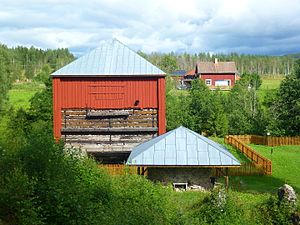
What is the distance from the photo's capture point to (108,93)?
87.2 ft

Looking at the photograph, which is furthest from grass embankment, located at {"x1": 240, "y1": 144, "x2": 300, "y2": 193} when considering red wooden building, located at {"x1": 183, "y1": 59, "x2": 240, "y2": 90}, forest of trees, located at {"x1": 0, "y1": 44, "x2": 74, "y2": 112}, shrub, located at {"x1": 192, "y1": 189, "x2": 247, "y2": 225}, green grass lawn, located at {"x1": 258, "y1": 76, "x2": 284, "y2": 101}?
forest of trees, located at {"x1": 0, "y1": 44, "x2": 74, "y2": 112}

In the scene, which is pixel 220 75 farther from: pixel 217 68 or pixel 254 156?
pixel 254 156

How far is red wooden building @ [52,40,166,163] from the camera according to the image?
87.1 feet

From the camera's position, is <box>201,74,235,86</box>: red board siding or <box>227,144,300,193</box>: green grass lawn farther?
<box>201,74,235,86</box>: red board siding

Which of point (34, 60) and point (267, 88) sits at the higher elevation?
point (34, 60)

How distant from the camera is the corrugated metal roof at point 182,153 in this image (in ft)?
63.4

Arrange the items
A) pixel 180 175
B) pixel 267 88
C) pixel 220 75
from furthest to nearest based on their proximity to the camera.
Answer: pixel 220 75 < pixel 267 88 < pixel 180 175

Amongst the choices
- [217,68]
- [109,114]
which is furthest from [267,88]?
[109,114]

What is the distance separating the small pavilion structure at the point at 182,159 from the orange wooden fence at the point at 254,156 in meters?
5.91

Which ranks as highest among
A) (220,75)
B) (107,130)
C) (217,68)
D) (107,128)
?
(217,68)

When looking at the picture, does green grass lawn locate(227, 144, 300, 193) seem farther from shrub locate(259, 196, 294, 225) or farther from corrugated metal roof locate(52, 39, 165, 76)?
corrugated metal roof locate(52, 39, 165, 76)

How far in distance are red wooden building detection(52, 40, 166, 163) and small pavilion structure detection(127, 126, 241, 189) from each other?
5.86 meters

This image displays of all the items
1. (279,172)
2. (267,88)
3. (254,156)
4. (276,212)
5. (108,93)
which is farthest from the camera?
(267,88)

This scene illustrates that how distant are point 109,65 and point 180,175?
31.0 feet
